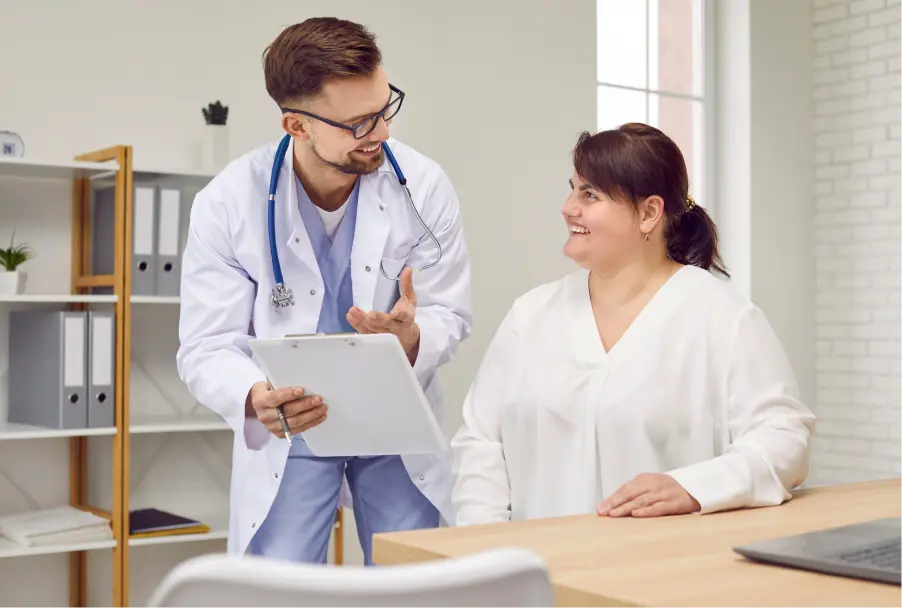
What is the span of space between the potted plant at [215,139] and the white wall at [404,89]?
0.56ft

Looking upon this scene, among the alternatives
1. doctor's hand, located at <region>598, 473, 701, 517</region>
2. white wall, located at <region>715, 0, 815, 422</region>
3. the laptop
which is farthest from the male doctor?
white wall, located at <region>715, 0, 815, 422</region>

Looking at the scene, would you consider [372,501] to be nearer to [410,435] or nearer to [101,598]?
[410,435]

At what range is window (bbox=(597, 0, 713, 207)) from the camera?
4.98 meters

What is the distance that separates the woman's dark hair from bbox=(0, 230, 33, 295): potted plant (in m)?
1.81

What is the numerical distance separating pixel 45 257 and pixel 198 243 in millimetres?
1396

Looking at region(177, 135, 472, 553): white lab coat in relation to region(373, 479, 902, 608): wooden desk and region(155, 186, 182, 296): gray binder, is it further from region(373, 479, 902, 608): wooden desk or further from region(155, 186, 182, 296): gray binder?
region(155, 186, 182, 296): gray binder

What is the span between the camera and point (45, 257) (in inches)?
134

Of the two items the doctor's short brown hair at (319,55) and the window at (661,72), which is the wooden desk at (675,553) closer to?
the doctor's short brown hair at (319,55)

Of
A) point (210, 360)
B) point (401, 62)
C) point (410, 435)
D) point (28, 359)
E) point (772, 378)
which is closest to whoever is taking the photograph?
point (772, 378)

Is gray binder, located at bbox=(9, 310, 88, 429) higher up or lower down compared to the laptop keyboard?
higher up

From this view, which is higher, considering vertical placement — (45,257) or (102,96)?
(102,96)

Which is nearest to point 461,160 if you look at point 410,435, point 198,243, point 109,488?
point 109,488

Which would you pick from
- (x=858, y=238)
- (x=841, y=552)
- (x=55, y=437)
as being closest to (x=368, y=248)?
(x=841, y=552)

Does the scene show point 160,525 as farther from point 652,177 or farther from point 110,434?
point 652,177
